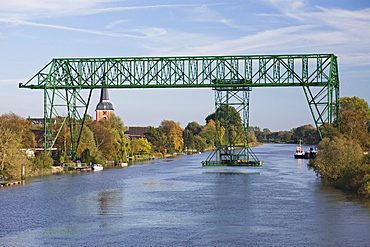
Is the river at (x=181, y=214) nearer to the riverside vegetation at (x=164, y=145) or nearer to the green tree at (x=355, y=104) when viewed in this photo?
the riverside vegetation at (x=164, y=145)

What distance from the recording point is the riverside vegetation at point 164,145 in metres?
44.6

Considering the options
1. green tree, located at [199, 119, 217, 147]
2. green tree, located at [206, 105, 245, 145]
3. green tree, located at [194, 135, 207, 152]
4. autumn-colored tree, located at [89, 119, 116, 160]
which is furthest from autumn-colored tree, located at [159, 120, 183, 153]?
autumn-colored tree, located at [89, 119, 116, 160]

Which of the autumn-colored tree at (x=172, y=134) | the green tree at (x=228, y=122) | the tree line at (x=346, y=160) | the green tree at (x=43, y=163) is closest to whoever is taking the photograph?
the tree line at (x=346, y=160)

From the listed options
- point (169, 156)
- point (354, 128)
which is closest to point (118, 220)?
point (354, 128)

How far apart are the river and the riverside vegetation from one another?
1799 millimetres

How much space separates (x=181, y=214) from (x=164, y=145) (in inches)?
3123

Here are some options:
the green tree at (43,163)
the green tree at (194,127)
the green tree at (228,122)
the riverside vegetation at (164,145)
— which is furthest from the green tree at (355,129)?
the green tree at (194,127)

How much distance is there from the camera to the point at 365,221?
29281mm

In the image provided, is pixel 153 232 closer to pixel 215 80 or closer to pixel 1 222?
pixel 1 222

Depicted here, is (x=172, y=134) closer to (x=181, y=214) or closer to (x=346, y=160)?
(x=346, y=160)

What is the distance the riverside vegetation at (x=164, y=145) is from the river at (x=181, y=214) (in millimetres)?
1799

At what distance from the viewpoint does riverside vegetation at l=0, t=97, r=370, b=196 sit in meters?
44.6

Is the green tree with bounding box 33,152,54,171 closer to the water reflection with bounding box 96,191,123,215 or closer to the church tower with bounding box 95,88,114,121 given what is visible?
the water reflection with bounding box 96,191,123,215

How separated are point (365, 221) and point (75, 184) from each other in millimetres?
25989
